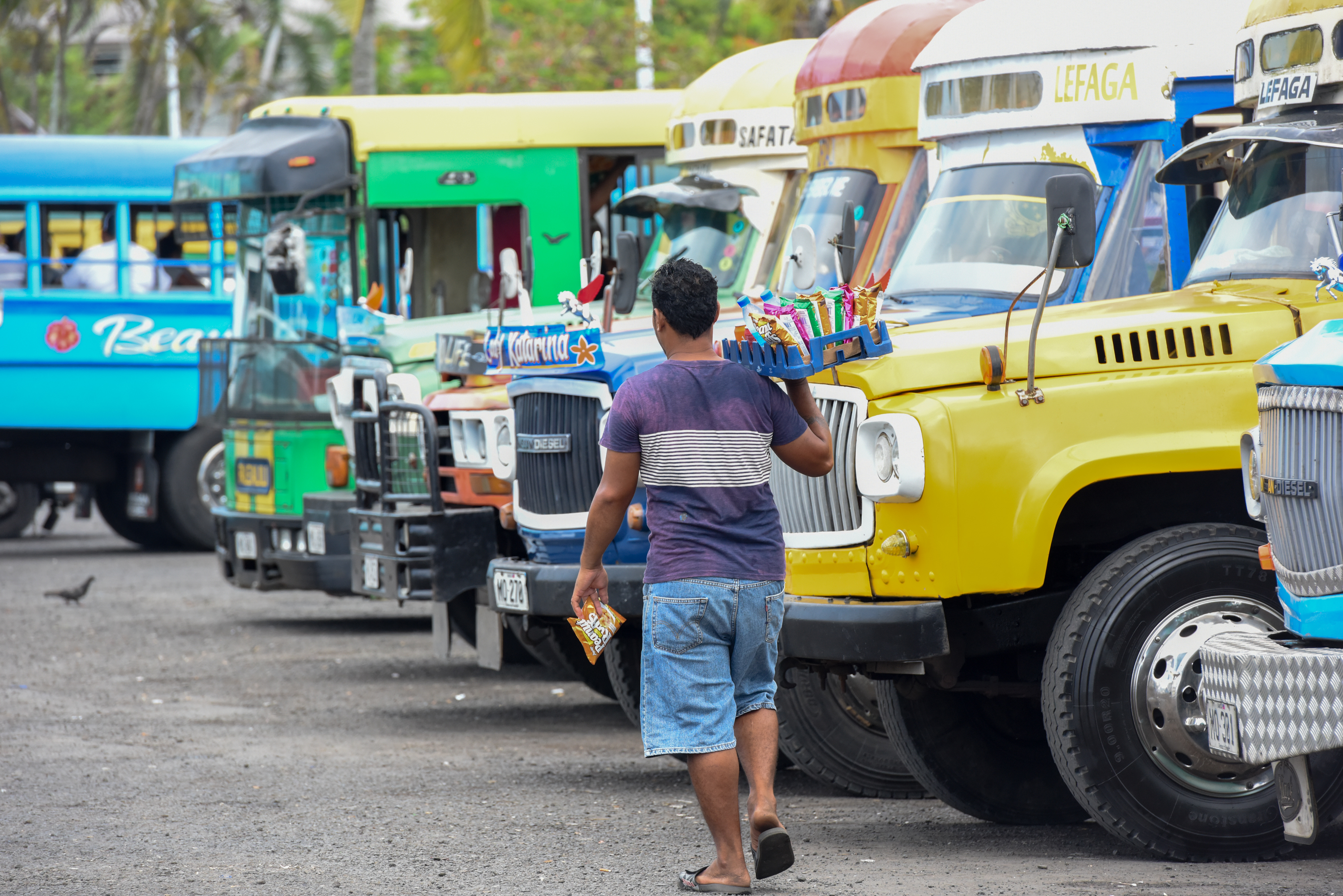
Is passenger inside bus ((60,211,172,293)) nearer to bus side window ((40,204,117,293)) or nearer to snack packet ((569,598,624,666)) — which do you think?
bus side window ((40,204,117,293))

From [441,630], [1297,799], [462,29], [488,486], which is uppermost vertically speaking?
[462,29]

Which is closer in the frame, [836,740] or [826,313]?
[826,313]

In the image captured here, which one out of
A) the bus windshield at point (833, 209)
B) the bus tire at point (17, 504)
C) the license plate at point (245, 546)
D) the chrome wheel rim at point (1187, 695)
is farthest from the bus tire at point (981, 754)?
the bus tire at point (17, 504)

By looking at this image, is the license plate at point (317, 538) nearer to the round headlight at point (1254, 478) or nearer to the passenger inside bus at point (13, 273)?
the passenger inside bus at point (13, 273)

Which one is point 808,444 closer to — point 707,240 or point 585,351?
point 585,351

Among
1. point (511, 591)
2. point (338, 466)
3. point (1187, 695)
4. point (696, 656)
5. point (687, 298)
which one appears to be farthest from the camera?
point (338, 466)

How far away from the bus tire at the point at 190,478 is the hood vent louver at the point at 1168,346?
12.5 meters

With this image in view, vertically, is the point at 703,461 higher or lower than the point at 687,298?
lower


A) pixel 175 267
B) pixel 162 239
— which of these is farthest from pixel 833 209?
pixel 162 239

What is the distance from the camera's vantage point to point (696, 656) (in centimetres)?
562

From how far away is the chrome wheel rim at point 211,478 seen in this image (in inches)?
695

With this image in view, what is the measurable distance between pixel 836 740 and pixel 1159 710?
1823 millimetres

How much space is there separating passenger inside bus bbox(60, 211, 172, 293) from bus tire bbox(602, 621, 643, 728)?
33.0 ft

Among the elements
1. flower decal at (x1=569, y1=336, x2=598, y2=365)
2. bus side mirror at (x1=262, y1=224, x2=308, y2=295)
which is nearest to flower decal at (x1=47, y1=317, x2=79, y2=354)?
bus side mirror at (x1=262, y1=224, x2=308, y2=295)
